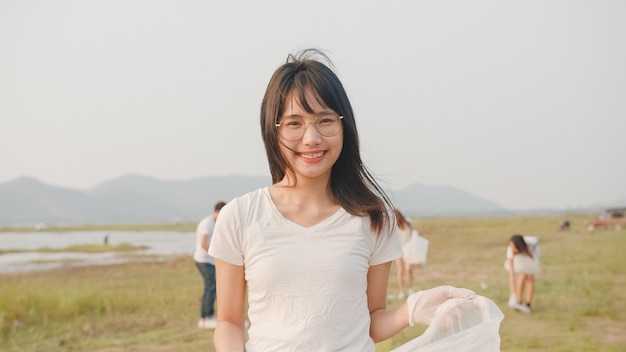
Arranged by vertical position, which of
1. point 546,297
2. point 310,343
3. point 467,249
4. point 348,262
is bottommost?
point 467,249

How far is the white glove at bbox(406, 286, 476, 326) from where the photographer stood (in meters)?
2.08

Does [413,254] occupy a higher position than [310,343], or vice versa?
[310,343]

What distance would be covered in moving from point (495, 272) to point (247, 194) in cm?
1540

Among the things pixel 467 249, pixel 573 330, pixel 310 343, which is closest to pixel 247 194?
pixel 310 343

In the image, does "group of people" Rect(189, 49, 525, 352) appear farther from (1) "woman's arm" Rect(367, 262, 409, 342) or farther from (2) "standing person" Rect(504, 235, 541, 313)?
(2) "standing person" Rect(504, 235, 541, 313)

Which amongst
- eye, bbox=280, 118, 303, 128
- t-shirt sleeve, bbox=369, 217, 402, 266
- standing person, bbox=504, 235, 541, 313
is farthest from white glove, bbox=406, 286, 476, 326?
standing person, bbox=504, 235, 541, 313

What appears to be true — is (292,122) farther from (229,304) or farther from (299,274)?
(229,304)

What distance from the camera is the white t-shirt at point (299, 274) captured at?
1999mm

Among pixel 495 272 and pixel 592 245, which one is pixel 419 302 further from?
pixel 592 245

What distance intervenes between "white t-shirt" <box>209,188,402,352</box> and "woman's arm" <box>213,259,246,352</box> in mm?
30

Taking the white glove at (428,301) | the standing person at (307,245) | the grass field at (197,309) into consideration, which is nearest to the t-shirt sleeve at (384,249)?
the standing person at (307,245)

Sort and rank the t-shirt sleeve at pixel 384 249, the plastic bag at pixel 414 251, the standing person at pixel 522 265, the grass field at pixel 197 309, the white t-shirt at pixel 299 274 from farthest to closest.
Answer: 1. the plastic bag at pixel 414 251
2. the standing person at pixel 522 265
3. the grass field at pixel 197 309
4. the t-shirt sleeve at pixel 384 249
5. the white t-shirt at pixel 299 274

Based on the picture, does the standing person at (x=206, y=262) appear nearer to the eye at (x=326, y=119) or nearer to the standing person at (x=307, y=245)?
the standing person at (x=307, y=245)

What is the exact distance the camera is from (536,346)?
798 centimetres
